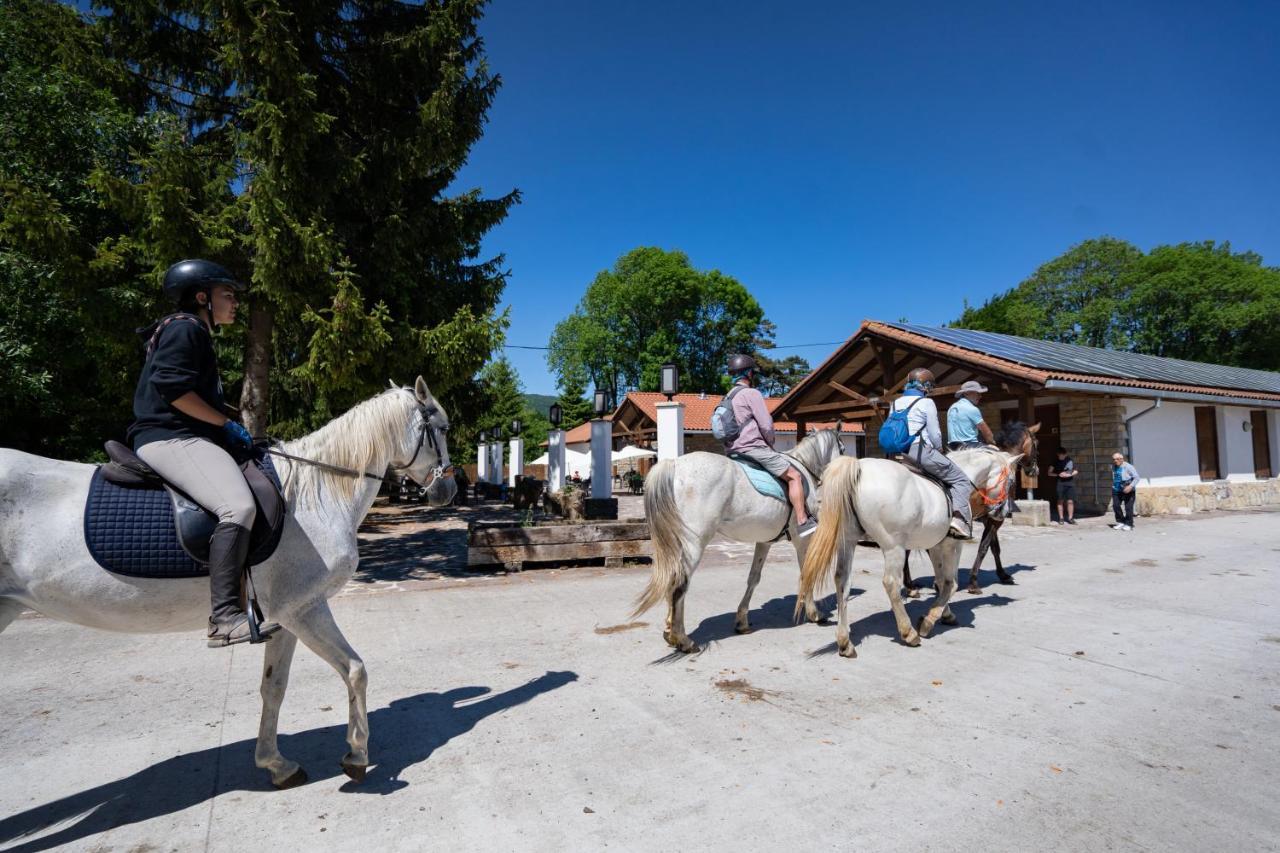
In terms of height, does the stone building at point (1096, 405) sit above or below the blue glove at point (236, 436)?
above

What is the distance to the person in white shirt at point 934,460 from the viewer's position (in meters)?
5.52

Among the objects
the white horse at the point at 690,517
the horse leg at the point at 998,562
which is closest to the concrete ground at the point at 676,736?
the white horse at the point at 690,517

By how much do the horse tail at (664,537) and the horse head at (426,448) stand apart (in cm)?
190

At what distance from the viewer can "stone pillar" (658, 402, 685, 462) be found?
1284 cm

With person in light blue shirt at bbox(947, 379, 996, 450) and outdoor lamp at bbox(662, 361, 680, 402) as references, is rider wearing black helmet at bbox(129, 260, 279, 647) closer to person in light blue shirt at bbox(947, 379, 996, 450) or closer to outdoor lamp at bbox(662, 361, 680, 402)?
person in light blue shirt at bbox(947, 379, 996, 450)

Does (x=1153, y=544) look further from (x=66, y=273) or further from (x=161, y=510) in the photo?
(x=66, y=273)

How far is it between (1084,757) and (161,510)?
4.64 metres

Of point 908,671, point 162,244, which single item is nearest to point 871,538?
point 908,671

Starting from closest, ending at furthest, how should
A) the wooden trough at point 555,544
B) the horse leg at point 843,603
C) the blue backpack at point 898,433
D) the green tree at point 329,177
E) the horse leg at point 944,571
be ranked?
the horse leg at point 843,603, the horse leg at point 944,571, the blue backpack at point 898,433, the green tree at point 329,177, the wooden trough at point 555,544

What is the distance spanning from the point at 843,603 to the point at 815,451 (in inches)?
61.6

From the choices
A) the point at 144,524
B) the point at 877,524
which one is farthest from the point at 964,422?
the point at 144,524

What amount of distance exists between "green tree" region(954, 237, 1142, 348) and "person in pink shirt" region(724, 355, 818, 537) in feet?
155

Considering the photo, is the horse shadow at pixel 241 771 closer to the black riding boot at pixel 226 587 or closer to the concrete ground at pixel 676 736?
the concrete ground at pixel 676 736

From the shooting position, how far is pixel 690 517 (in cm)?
504
